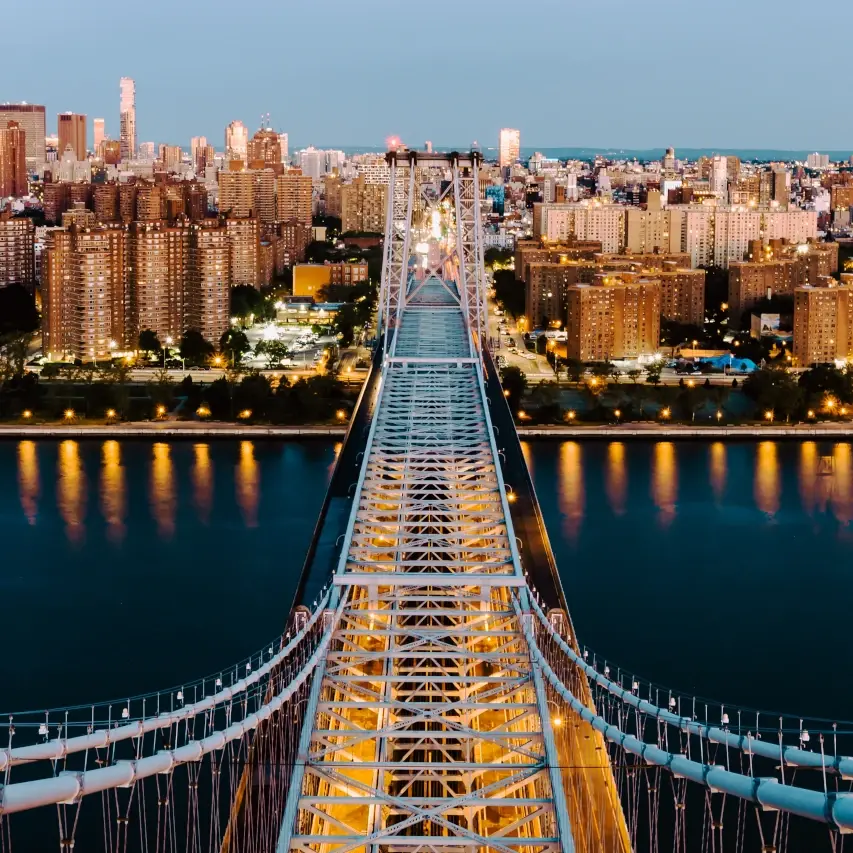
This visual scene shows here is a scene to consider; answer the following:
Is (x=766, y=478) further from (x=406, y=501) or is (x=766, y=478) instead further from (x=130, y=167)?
(x=130, y=167)

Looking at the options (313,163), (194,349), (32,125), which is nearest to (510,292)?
(194,349)

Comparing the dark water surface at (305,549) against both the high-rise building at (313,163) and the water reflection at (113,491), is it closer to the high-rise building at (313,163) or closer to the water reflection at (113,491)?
the water reflection at (113,491)

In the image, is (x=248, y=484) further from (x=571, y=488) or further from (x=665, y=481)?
(x=665, y=481)

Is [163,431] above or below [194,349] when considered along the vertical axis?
below

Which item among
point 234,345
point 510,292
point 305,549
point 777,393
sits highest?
point 510,292

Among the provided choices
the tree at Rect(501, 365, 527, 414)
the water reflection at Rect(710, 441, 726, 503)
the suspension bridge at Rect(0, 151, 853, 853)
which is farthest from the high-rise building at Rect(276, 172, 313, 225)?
the suspension bridge at Rect(0, 151, 853, 853)

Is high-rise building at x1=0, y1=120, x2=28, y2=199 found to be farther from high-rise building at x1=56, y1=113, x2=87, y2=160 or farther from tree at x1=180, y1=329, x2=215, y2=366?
tree at x1=180, y1=329, x2=215, y2=366
